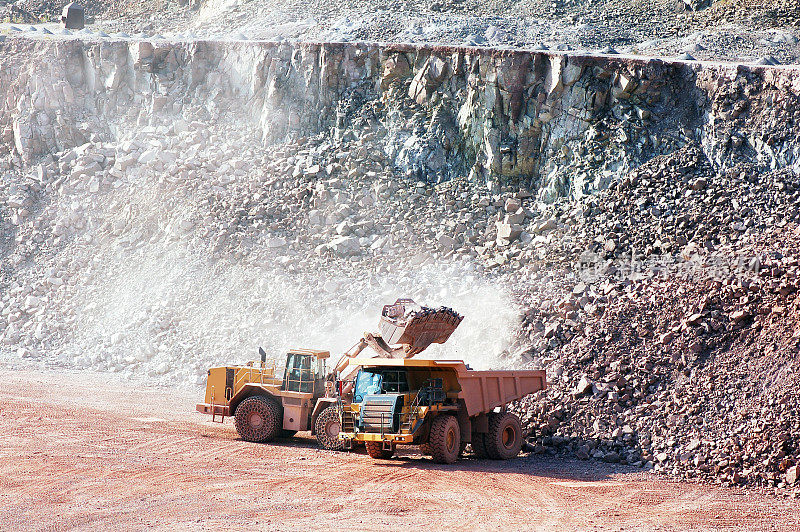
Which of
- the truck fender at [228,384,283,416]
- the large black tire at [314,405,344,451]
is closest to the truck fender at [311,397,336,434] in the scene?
the large black tire at [314,405,344,451]

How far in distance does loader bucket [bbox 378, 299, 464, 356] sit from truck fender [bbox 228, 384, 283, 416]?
7.96 feet

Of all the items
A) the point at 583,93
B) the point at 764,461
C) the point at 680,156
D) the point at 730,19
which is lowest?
the point at 764,461

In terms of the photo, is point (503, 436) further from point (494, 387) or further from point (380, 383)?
point (380, 383)

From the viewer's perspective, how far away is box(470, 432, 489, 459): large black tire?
46.6 ft

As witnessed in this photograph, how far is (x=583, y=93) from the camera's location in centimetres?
2397

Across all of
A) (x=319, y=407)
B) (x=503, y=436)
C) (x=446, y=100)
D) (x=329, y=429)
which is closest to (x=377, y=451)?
(x=329, y=429)

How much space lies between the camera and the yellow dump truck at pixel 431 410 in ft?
43.1

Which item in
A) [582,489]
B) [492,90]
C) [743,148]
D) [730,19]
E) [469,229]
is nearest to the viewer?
[582,489]

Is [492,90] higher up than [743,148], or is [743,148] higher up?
[492,90]

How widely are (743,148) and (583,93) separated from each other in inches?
188

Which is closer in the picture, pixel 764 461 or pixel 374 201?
pixel 764 461

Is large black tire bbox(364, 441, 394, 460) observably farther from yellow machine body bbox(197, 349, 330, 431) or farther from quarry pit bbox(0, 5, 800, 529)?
yellow machine body bbox(197, 349, 330, 431)

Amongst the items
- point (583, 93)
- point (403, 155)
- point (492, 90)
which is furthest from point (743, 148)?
point (403, 155)

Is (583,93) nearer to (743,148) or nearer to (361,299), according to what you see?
(743,148)
